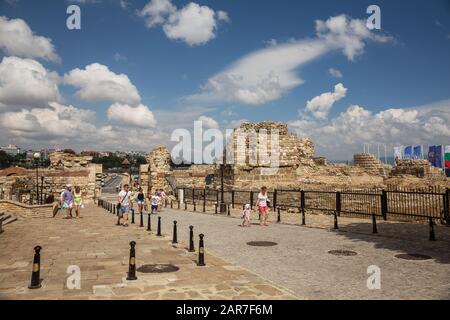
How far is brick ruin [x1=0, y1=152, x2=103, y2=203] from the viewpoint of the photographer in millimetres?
31875

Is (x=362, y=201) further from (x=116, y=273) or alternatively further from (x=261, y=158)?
(x=116, y=273)

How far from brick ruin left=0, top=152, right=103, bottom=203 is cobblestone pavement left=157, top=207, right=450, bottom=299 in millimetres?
21548

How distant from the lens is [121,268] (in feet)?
25.9

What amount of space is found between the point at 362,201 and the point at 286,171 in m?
11.4

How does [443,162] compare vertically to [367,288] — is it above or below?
above

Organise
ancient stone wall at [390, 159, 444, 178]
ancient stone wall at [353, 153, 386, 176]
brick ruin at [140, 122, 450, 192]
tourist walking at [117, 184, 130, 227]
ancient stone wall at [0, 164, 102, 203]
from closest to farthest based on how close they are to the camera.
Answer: tourist walking at [117, 184, 130, 227], brick ruin at [140, 122, 450, 192], ancient stone wall at [0, 164, 102, 203], ancient stone wall at [390, 159, 444, 178], ancient stone wall at [353, 153, 386, 176]

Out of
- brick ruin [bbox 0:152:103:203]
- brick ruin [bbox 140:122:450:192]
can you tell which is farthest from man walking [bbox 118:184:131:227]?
brick ruin [bbox 0:152:103:203]

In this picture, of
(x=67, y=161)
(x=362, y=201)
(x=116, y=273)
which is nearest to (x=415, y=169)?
(x=362, y=201)

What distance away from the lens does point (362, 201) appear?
19328mm

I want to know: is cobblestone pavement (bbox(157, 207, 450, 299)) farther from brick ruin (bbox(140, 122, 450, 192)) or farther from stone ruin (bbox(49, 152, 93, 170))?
stone ruin (bbox(49, 152, 93, 170))

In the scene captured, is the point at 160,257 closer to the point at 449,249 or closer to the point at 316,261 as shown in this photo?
the point at 316,261

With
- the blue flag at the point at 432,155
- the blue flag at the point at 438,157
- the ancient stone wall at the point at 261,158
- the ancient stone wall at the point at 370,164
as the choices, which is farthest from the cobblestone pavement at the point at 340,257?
the blue flag at the point at 432,155

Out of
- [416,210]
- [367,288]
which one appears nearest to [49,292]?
[367,288]
